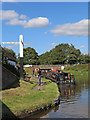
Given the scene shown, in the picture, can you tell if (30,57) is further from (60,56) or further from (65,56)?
(65,56)

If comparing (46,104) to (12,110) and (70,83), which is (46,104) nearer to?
(12,110)

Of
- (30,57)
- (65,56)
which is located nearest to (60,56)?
(65,56)

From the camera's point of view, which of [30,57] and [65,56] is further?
[30,57]

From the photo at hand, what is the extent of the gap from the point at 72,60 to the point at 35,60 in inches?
744

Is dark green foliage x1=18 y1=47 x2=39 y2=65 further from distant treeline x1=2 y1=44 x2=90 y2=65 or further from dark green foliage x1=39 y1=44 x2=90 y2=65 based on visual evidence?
dark green foliage x1=39 y1=44 x2=90 y2=65

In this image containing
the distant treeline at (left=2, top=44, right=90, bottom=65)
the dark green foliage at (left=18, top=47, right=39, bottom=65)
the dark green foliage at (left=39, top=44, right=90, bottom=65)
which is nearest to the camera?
the dark green foliage at (left=39, top=44, right=90, bottom=65)

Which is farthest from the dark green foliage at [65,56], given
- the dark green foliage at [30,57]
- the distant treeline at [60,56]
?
the dark green foliage at [30,57]

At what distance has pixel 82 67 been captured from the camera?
228 ft

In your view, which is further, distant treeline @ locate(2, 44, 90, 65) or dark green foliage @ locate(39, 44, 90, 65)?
distant treeline @ locate(2, 44, 90, 65)

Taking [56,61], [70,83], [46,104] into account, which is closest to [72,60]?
[56,61]

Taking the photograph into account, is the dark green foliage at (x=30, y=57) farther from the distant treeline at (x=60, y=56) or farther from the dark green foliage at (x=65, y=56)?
the dark green foliage at (x=65, y=56)

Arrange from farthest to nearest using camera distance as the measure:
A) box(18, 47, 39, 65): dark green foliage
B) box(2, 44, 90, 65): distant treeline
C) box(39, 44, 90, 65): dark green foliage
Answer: box(18, 47, 39, 65): dark green foliage, box(2, 44, 90, 65): distant treeline, box(39, 44, 90, 65): dark green foliage

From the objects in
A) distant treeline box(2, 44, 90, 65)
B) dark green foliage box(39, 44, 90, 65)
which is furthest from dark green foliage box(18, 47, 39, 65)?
dark green foliage box(39, 44, 90, 65)

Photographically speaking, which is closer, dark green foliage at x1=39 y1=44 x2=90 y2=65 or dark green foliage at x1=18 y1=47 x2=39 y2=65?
dark green foliage at x1=39 y1=44 x2=90 y2=65
